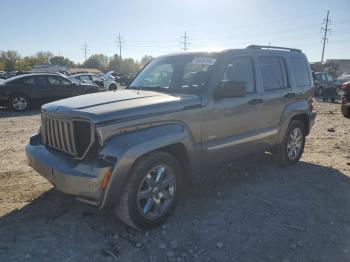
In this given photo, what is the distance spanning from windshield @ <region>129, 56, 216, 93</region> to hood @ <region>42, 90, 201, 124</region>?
276 mm

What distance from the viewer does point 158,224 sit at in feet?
13.3

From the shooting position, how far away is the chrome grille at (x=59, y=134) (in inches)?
147

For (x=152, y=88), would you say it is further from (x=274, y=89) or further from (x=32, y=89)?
(x=32, y=89)

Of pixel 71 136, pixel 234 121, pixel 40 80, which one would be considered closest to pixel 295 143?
pixel 234 121

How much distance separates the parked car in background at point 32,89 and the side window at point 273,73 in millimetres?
11336

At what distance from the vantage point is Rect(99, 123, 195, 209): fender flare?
3.46 meters

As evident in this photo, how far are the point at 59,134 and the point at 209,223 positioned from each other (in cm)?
201

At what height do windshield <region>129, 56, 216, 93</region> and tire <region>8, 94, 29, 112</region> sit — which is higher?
windshield <region>129, 56, 216, 93</region>

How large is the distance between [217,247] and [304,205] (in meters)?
1.73

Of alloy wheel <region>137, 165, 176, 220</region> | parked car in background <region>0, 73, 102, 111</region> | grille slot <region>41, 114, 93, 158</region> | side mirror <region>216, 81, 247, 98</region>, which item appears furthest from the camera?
parked car in background <region>0, 73, 102, 111</region>

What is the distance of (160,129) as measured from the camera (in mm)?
3889

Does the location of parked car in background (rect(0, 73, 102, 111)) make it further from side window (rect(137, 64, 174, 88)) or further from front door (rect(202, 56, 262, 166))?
front door (rect(202, 56, 262, 166))

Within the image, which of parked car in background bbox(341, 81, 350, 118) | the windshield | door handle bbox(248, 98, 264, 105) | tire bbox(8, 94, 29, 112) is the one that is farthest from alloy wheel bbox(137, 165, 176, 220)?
tire bbox(8, 94, 29, 112)

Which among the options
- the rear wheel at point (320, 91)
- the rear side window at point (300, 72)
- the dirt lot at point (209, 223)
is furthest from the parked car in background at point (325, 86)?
the dirt lot at point (209, 223)
